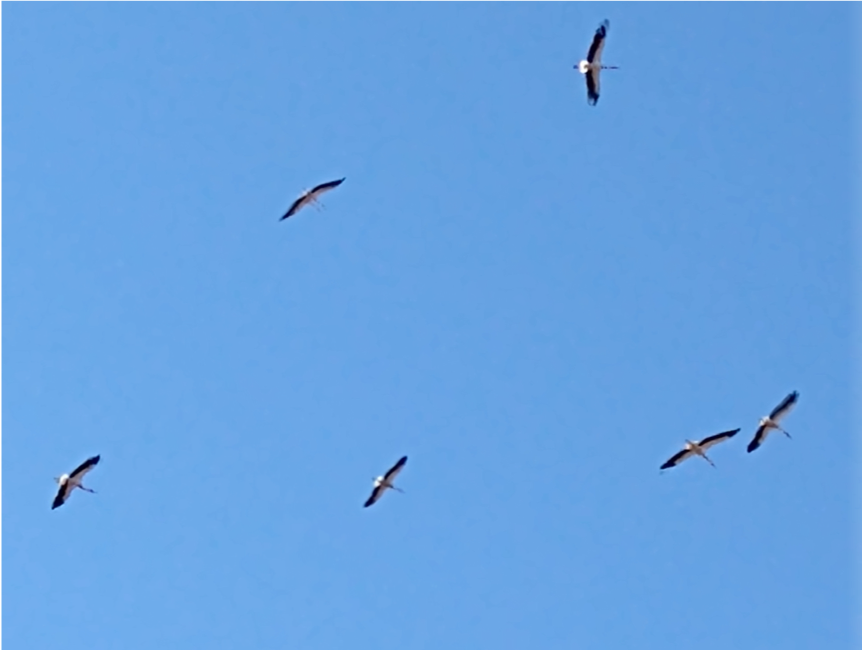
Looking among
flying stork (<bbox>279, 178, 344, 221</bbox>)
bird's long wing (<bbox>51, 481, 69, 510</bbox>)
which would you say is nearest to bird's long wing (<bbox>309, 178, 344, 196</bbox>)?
flying stork (<bbox>279, 178, 344, 221</bbox>)

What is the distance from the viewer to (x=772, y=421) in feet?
202

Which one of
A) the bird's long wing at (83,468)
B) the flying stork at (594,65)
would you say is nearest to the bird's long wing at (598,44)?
the flying stork at (594,65)

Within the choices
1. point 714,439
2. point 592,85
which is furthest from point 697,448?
point 592,85

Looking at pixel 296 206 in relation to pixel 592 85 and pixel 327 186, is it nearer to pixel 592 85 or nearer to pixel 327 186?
pixel 327 186

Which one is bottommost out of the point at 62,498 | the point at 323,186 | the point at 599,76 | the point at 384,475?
the point at 62,498

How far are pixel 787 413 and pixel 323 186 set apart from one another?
11666 millimetres

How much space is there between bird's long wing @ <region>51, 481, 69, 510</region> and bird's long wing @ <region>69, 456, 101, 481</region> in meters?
0.22

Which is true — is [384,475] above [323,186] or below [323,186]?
below

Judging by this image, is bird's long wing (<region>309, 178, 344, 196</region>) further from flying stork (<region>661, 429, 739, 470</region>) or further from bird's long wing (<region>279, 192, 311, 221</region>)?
flying stork (<region>661, 429, 739, 470</region>)

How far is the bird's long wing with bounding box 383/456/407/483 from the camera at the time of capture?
6175 centimetres

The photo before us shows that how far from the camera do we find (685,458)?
61.5 meters

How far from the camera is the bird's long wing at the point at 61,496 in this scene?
60281 mm

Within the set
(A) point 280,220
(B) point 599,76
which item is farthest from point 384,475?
(B) point 599,76

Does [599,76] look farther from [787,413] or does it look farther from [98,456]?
[98,456]
